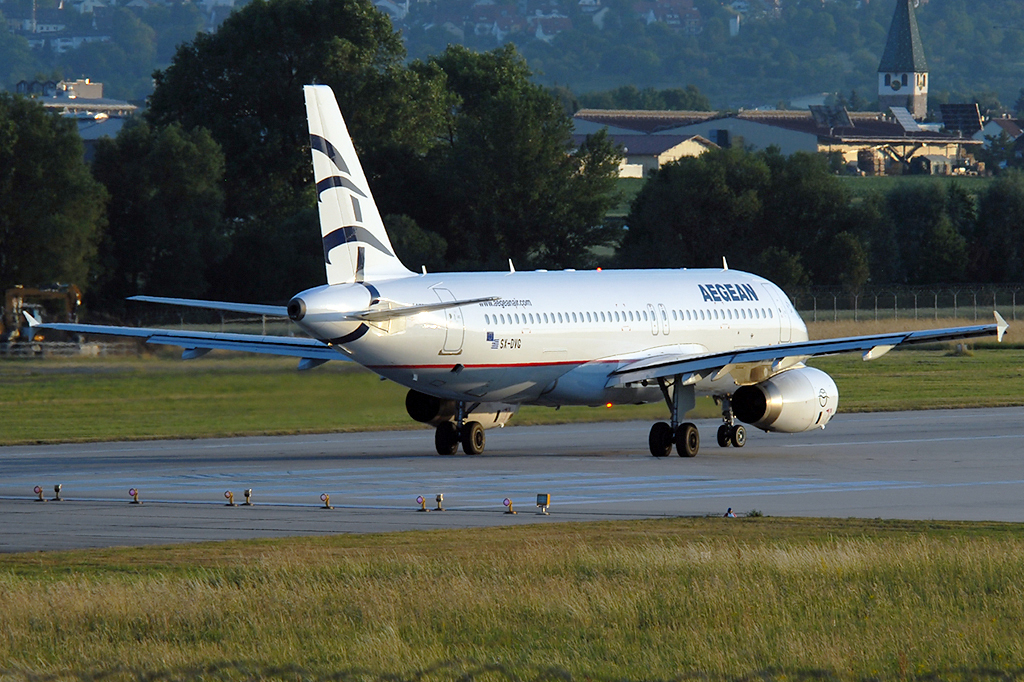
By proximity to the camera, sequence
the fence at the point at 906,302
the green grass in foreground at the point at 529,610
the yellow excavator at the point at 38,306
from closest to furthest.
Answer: the green grass in foreground at the point at 529,610 < the yellow excavator at the point at 38,306 < the fence at the point at 906,302

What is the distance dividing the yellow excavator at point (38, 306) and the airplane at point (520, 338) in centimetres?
3302

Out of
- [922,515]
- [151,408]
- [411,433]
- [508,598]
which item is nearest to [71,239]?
[151,408]

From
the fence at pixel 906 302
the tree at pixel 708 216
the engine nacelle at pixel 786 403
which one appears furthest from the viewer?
the tree at pixel 708 216

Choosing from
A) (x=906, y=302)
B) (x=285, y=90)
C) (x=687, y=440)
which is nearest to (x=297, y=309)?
(x=687, y=440)

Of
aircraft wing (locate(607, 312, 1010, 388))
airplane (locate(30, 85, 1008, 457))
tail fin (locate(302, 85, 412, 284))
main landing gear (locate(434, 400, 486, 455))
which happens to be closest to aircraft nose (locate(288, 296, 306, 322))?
airplane (locate(30, 85, 1008, 457))

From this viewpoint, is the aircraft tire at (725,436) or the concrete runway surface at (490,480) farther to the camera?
the aircraft tire at (725,436)

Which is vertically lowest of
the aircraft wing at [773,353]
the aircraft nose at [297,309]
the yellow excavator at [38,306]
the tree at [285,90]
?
the aircraft wing at [773,353]

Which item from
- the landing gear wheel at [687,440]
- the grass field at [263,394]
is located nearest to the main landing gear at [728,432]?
the grass field at [263,394]

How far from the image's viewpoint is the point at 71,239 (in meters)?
77.2

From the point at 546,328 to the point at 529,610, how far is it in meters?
19.1

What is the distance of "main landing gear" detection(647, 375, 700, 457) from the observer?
1389 inches

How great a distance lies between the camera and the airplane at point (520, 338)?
31.3m

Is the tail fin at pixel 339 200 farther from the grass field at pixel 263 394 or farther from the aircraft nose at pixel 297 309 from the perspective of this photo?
the grass field at pixel 263 394

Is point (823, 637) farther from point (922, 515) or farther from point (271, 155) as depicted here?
point (271, 155)
